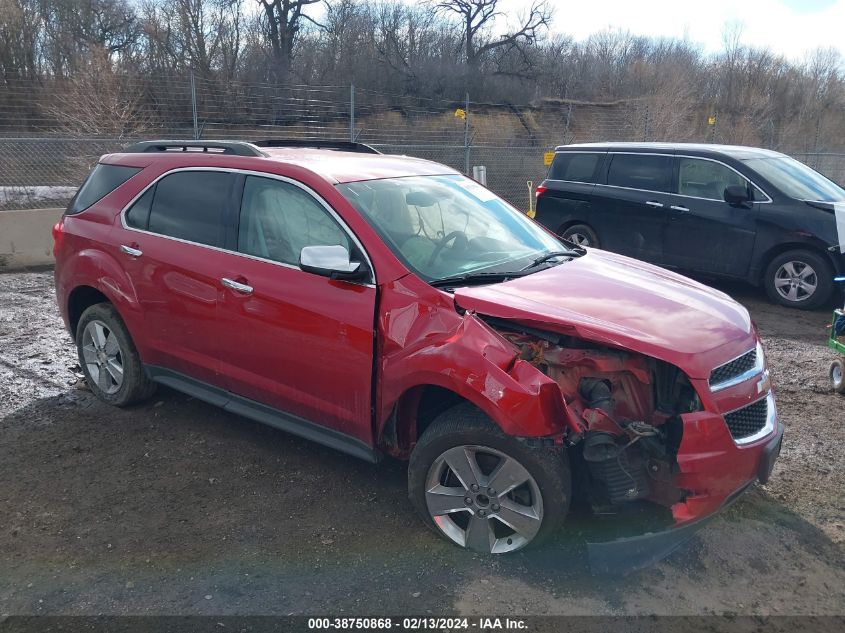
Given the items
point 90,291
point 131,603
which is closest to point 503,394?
point 131,603

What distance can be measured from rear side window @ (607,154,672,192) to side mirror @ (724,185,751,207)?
0.84 m

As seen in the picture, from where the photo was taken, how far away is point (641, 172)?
903cm

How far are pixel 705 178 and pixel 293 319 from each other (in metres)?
6.77

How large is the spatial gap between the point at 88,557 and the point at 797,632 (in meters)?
3.13

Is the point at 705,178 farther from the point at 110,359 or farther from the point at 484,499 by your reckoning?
the point at 110,359

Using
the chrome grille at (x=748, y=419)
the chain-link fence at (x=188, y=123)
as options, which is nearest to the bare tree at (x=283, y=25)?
the chain-link fence at (x=188, y=123)

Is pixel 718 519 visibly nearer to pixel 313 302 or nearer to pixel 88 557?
pixel 313 302

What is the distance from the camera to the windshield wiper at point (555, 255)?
378cm

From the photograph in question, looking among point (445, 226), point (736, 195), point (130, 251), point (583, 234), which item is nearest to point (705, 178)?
point (736, 195)

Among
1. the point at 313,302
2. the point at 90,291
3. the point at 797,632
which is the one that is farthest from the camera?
the point at 90,291

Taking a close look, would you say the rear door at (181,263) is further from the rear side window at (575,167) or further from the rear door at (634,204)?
the rear side window at (575,167)

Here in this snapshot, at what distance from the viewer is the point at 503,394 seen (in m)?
2.81

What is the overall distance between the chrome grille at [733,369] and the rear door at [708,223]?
5472 mm

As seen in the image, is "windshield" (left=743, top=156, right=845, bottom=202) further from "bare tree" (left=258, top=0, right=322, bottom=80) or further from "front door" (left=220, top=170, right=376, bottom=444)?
"bare tree" (left=258, top=0, right=322, bottom=80)
